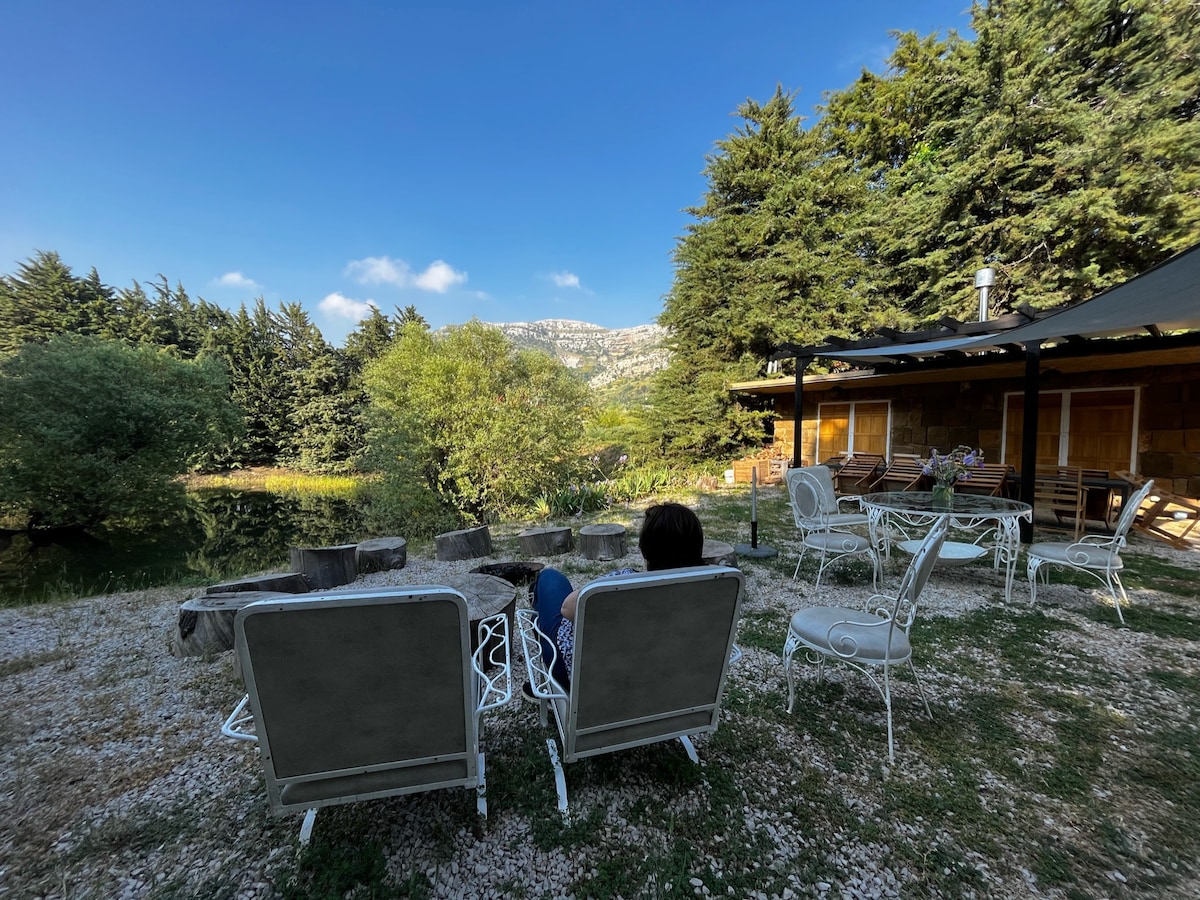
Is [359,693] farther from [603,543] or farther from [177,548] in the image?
[177,548]

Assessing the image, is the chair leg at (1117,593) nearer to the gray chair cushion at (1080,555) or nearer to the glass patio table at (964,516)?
the gray chair cushion at (1080,555)

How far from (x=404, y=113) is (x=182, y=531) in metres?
11.6

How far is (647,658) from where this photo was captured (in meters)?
1.50

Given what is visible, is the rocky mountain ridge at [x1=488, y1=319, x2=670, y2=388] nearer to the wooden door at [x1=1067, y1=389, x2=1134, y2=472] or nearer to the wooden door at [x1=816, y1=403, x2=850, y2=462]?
the wooden door at [x1=816, y1=403, x2=850, y2=462]

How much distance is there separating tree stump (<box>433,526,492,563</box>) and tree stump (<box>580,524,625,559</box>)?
135cm

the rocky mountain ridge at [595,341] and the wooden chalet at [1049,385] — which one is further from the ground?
the rocky mountain ridge at [595,341]

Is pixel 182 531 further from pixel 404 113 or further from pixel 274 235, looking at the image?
pixel 404 113

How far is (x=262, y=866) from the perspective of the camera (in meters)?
1.43

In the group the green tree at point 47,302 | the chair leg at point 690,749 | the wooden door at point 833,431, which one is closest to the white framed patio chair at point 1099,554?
the chair leg at point 690,749

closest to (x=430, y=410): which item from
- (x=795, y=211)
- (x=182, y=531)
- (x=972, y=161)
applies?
(x=182, y=531)

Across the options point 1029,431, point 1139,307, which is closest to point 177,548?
point 1029,431

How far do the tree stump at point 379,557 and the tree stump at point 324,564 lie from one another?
244 millimetres

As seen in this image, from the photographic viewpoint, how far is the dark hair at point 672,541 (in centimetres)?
181

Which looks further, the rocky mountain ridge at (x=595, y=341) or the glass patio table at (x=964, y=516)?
the rocky mountain ridge at (x=595, y=341)
